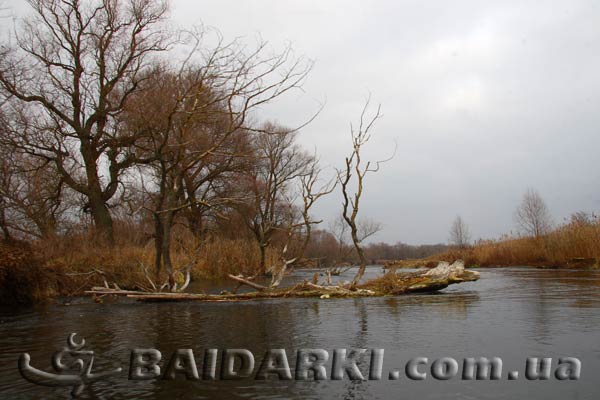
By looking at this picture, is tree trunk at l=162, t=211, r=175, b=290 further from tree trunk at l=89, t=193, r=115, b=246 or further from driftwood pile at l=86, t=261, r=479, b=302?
tree trunk at l=89, t=193, r=115, b=246

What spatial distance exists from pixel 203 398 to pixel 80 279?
1314 centimetres

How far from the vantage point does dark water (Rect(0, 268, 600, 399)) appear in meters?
4.23

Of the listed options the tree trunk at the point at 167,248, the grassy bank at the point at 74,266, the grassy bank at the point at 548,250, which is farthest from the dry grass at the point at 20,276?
the grassy bank at the point at 548,250

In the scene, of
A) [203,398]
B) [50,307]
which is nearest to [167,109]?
[50,307]

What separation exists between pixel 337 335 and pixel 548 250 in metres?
22.6

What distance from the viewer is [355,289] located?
12.7 m

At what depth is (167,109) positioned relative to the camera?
1548cm

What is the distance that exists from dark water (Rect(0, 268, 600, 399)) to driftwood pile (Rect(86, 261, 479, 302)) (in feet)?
1.61

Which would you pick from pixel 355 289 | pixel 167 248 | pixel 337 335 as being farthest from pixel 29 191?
pixel 337 335

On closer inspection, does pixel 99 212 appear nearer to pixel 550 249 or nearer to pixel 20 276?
pixel 20 276

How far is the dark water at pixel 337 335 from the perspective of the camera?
4.23 meters

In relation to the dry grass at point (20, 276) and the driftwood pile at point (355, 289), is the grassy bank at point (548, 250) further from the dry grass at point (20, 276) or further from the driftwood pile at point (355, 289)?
the dry grass at point (20, 276)

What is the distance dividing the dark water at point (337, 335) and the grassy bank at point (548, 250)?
8.81m

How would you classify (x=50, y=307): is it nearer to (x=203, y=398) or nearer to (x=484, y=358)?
(x=203, y=398)
